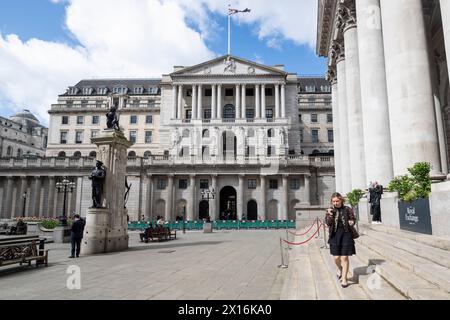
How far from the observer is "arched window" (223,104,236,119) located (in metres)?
60.7

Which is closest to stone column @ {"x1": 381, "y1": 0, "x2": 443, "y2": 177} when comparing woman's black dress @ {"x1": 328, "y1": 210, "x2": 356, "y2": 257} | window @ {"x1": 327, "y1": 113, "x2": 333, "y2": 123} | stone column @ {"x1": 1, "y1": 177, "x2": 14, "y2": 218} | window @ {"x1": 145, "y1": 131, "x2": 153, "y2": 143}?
woman's black dress @ {"x1": 328, "y1": 210, "x2": 356, "y2": 257}

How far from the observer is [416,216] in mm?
9648

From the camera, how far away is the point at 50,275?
947cm

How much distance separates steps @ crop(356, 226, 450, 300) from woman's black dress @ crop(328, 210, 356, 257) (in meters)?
0.89

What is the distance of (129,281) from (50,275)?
2.90m

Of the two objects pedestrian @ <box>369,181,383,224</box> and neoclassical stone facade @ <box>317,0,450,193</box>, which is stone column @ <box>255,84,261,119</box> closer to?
neoclassical stone facade @ <box>317,0,450,193</box>

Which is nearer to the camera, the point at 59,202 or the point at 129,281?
the point at 129,281

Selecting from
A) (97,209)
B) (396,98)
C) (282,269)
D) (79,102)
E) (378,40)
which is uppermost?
(79,102)

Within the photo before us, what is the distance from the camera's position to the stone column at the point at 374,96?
1488 cm

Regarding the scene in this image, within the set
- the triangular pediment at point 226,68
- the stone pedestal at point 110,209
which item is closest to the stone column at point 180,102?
the triangular pediment at point 226,68

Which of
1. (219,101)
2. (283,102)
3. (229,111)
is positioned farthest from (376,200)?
(229,111)
